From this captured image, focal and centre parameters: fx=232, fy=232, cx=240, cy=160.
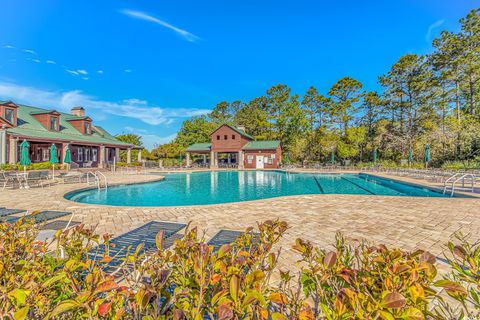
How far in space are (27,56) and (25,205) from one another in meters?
25.2

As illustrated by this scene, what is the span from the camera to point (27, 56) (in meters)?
23.7

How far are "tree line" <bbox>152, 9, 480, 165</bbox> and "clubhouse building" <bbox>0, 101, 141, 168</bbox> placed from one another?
45.1 ft

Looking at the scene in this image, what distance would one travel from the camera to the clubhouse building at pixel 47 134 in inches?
693

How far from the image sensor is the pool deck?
457cm

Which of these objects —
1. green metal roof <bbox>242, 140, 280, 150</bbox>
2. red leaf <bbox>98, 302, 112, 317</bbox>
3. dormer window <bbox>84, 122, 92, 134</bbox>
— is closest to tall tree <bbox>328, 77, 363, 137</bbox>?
green metal roof <bbox>242, 140, 280, 150</bbox>

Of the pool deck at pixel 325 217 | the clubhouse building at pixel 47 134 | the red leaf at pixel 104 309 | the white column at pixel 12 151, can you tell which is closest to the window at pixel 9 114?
the clubhouse building at pixel 47 134

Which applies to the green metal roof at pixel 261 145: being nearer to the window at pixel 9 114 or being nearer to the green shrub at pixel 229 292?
the window at pixel 9 114

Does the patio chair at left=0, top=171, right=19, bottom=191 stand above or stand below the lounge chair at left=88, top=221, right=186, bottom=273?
above

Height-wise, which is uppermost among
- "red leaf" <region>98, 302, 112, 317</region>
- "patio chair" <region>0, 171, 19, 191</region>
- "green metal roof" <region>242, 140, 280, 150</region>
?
"green metal roof" <region>242, 140, 280, 150</region>

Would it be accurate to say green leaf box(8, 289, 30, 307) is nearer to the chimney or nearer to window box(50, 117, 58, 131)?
window box(50, 117, 58, 131)

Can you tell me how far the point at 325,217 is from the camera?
6.10 metres

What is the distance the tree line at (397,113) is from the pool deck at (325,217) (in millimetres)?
22555

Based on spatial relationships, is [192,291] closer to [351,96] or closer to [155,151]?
[351,96]

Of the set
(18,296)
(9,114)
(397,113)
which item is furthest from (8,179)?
(397,113)
